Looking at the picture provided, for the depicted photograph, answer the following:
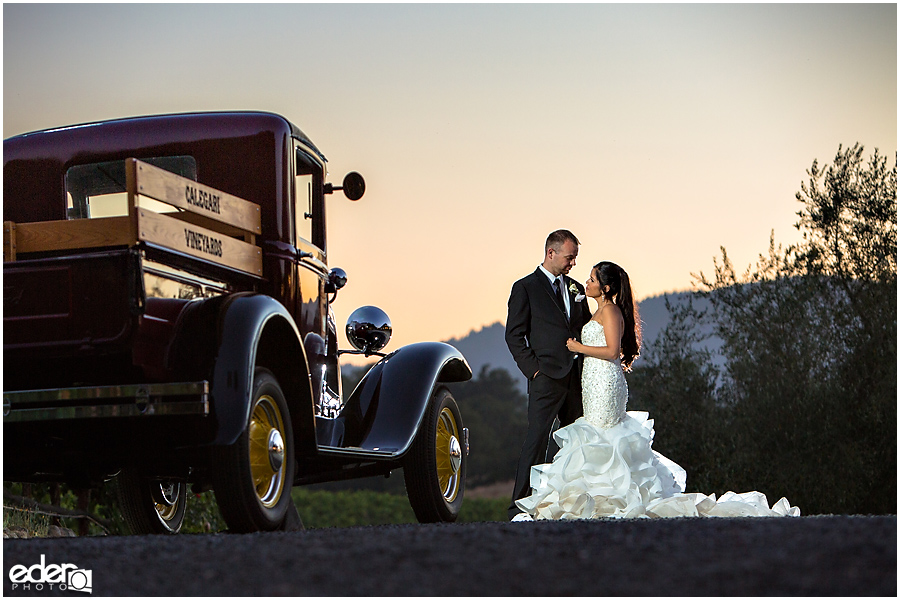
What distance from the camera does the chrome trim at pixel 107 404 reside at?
489cm

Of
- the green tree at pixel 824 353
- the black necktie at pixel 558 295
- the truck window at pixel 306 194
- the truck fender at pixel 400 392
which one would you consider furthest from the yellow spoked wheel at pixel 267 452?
the green tree at pixel 824 353

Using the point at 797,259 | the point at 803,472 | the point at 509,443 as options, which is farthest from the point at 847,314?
the point at 509,443

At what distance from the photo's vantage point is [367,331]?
307 inches

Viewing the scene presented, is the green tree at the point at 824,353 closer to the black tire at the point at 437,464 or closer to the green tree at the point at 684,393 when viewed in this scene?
the green tree at the point at 684,393

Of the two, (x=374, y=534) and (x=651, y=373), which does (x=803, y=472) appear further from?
(x=374, y=534)

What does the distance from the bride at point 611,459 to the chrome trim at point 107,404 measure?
2.73 metres

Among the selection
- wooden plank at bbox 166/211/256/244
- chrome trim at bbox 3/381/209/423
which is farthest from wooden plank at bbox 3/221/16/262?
wooden plank at bbox 166/211/256/244

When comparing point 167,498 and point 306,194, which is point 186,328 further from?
point 167,498

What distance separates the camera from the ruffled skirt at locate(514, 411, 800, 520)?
665cm

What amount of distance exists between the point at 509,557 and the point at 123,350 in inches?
88.3

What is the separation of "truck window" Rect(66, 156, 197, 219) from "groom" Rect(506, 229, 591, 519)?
244 cm

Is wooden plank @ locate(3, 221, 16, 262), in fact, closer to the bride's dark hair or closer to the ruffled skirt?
the ruffled skirt

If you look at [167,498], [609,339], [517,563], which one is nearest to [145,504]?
[167,498]

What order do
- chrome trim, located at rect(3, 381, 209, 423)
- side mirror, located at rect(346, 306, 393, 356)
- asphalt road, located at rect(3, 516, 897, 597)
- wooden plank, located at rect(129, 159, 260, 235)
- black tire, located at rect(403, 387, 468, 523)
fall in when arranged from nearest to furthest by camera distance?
asphalt road, located at rect(3, 516, 897, 597), chrome trim, located at rect(3, 381, 209, 423), wooden plank, located at rect(129, 159, 260, 235), black tire, located at rect(403, 387, 468, 523), side mirror, located at rect(346, 306, 393, 356)
